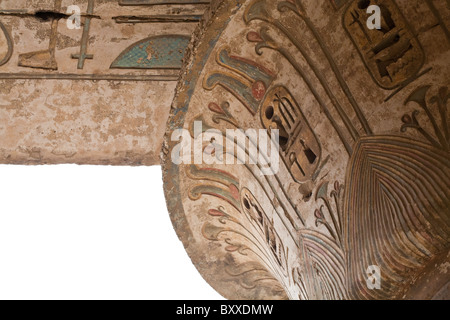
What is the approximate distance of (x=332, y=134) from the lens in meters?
3.62

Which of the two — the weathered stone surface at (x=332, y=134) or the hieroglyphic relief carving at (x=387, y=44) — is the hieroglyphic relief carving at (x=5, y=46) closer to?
the weathered stone surface at (x=332, y=134)

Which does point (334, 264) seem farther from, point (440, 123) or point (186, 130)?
point (186, 130)

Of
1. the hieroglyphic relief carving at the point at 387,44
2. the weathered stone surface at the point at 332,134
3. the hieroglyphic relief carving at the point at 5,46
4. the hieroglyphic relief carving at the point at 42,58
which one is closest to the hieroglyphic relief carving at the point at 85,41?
the hieroglyphic relief carving at the point at 42,58

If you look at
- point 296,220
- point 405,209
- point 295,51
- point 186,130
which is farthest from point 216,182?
point 405,209

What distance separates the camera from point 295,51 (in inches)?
149

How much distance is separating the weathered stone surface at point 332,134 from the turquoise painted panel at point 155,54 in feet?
2.10

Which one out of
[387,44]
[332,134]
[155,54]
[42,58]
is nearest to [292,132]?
[332,134]

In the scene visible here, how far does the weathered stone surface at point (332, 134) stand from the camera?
316 cm

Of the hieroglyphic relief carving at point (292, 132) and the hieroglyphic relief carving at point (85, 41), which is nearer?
the hieroglyphic relief carving at point (292, 132)

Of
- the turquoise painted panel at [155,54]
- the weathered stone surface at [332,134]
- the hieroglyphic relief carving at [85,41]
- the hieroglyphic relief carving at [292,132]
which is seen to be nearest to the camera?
the weathered stone surface at [332,134]

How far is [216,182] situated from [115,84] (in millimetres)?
996

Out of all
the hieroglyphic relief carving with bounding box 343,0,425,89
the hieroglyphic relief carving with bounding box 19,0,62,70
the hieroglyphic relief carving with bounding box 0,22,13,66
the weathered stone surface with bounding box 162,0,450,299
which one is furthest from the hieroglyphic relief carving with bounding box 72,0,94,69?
the hieroglyphic relief carving with bounding box 343,0,425,89
